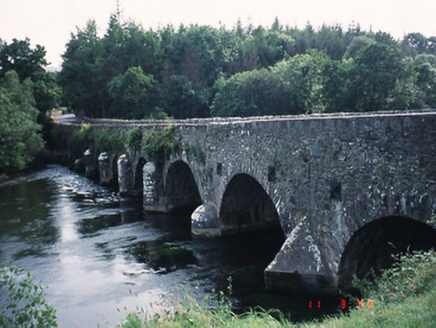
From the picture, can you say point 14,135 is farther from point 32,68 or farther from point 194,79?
point 194,79

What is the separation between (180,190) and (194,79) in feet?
113

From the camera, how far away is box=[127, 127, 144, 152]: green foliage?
27797 mm

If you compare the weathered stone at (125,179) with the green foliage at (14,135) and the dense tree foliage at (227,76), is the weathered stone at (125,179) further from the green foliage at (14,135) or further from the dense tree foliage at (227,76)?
the dense tree foliage at (227,76)

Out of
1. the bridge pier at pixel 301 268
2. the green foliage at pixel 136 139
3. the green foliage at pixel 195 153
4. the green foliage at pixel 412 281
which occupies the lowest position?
the bridge pier at pixel 301 268

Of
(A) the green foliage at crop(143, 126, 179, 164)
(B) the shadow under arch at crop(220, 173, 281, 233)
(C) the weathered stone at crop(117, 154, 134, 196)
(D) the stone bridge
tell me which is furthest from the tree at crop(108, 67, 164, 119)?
(D) the stone bridge

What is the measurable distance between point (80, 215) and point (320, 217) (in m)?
15.7

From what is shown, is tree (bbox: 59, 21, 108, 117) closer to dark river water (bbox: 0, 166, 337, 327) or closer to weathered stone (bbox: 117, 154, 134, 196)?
weathered stone (bbox: 117, 154, 134, 196)

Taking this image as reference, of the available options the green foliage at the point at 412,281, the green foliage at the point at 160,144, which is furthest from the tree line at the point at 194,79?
the green foliage at the point at 412,281

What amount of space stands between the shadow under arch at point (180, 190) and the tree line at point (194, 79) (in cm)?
1481

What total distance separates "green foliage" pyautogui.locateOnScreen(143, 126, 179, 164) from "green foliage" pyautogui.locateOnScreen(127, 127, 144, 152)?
189cm

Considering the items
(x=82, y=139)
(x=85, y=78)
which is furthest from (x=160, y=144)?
(x=85, y=78)

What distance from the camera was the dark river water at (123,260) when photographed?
12.3 meters

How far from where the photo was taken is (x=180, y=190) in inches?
981

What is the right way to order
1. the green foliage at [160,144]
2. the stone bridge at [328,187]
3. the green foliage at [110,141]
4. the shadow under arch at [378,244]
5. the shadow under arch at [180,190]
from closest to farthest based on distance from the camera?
the stone bridge at [328,187] < the shadow under arch at [378,244] < the green foliage at [160,144] < the shadow under arch at [180,190] < the green foliage at [110,141]
